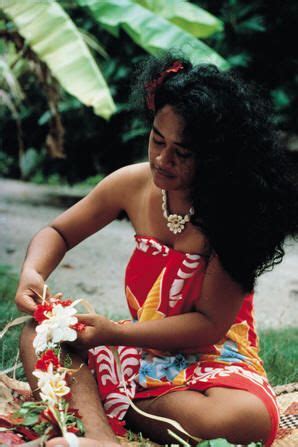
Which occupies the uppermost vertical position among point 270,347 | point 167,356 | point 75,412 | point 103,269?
point 75,412

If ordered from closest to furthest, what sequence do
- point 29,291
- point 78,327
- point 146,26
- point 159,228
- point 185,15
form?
point 78,327 < point 29,291 < point 159,228 < point 146,26 < point 185,15

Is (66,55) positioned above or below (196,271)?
below

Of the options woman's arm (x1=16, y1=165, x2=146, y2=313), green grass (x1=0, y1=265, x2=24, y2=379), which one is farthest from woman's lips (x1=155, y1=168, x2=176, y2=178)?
green grass (x1=0, y1=265, x2=24, y2=379)

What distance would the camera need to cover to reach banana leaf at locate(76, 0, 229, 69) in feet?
20.9

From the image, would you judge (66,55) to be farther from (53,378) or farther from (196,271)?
(53,378)

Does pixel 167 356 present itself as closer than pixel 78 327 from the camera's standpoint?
No

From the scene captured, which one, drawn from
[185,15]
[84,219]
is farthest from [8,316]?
[185,15]

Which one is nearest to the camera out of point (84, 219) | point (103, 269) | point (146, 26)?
point (84, 219)

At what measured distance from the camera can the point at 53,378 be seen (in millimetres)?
1888

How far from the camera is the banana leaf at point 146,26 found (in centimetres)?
638

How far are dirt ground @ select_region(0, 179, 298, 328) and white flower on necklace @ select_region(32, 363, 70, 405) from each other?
2.09 metres

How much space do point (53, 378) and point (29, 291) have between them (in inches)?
14.6

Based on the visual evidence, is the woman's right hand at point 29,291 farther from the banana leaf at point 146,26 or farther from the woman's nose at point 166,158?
the banana leaf at point 146,26

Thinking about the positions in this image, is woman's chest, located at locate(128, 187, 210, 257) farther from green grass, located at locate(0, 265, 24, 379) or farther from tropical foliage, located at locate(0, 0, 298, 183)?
tropical foliage, located at locate(0, 0, 298, 183)
